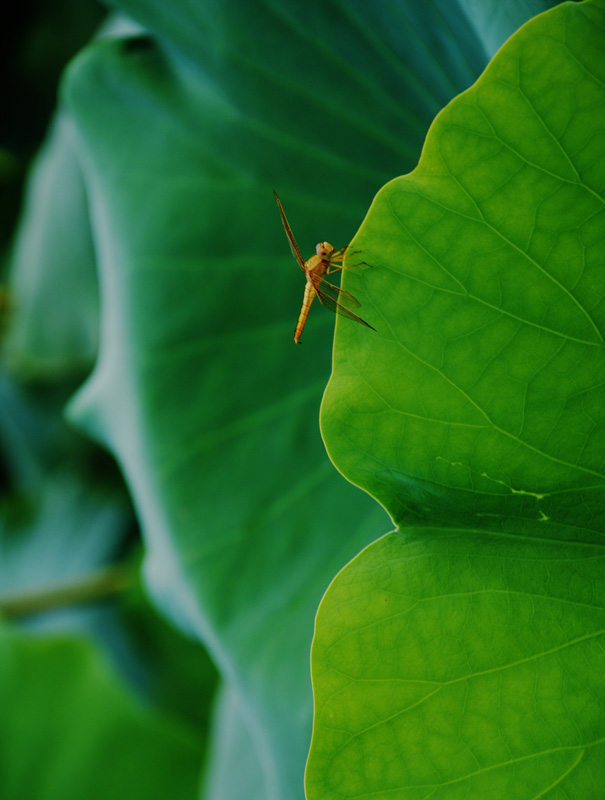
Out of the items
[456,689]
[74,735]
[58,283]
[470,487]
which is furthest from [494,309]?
[58,283]

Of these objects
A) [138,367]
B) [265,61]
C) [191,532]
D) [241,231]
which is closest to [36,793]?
[191,532]

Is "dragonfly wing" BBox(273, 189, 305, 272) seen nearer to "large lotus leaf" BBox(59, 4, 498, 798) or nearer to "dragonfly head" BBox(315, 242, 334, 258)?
"dragonfly head" BBox(315, 242, 334, 258)

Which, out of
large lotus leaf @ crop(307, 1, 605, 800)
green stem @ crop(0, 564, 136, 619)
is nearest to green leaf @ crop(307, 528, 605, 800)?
large lotus leaf @ crop(307, 1, 605, 800)

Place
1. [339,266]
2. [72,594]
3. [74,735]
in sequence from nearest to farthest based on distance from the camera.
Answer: [339,266]
[74,735]
[72,594]

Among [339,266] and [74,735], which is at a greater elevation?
[339,266]

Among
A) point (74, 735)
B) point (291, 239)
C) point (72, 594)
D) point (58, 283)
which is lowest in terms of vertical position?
point (72, 594)

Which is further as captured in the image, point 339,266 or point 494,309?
point 339,266

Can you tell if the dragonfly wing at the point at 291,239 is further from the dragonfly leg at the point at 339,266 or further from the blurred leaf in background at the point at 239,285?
the blurred leaf in background at the point at 239,285

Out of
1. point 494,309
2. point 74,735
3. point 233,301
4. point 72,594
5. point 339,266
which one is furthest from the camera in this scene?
point 72,594

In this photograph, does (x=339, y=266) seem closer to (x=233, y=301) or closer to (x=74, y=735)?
(x=233, y=301)
